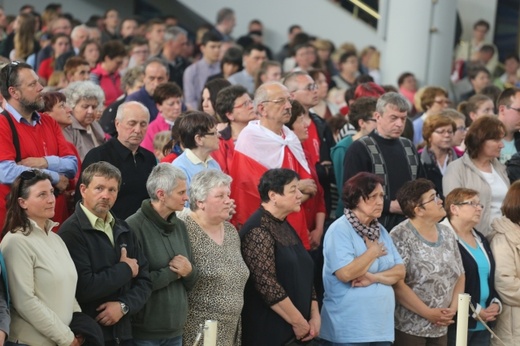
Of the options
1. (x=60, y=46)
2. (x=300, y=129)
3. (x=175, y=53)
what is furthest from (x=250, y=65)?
(x=300, y=129)

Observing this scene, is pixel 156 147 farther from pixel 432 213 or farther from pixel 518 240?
pixel 518 240

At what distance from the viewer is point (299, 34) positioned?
15.2m

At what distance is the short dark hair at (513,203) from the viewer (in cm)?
841

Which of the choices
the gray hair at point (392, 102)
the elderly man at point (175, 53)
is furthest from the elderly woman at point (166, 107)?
the elderly man at point (175, 53)

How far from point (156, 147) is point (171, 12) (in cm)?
1030

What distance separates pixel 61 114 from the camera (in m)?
7.97

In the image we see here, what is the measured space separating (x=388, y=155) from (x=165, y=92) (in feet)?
6.28

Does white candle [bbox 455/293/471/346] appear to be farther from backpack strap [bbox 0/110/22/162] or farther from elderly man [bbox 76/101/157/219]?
backpack strap [bbox 0/110/22/162]

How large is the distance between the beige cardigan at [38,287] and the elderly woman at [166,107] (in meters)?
3.02

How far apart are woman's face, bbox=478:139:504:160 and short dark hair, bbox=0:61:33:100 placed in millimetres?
3588

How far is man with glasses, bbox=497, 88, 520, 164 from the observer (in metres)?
9.80

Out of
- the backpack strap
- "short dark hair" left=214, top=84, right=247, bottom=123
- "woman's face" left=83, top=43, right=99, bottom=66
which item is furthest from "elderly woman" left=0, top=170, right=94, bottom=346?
"woman's face" left=83, top=43, right=99, bottom=66

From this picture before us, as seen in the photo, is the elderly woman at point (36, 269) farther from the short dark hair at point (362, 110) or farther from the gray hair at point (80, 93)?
the short dark hair at point (362, 110)

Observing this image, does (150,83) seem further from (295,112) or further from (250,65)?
(250,65)
